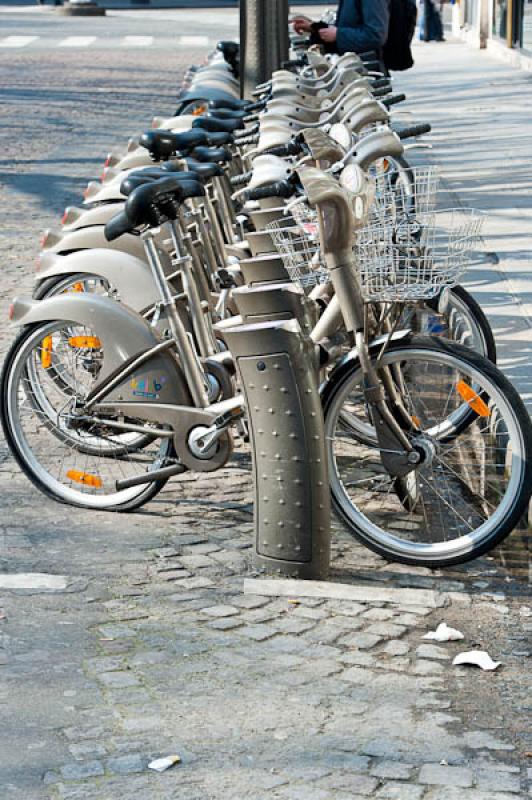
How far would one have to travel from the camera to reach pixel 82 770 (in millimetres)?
3432

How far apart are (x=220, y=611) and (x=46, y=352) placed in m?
1.44

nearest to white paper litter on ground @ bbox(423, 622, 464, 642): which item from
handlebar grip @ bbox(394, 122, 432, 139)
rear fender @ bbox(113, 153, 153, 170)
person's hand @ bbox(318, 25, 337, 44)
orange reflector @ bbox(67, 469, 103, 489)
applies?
orange reflector @ bbox(67, 469, 103, 489)

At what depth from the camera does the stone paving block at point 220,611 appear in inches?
173

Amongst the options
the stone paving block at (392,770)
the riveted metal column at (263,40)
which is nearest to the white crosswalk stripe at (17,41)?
the riveted metal column at (263,40)

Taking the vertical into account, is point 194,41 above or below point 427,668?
above

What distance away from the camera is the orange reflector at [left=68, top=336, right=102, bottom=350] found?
5.37m

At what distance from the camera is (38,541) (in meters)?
5.01

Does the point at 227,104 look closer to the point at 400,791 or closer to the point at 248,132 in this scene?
the point at 248,132

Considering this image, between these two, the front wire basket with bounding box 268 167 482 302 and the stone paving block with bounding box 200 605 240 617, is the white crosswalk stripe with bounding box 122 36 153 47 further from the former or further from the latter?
the stone paving block with bounding box 200 605 240 617

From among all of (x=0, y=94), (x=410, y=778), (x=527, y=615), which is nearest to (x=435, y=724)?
(x=410, y=778)

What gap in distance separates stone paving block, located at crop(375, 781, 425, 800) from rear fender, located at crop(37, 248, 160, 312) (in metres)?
2.72

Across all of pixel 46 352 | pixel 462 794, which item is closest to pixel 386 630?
pixel 462 794

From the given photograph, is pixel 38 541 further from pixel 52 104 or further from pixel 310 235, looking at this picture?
pixel 52 104

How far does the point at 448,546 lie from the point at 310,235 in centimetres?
105
